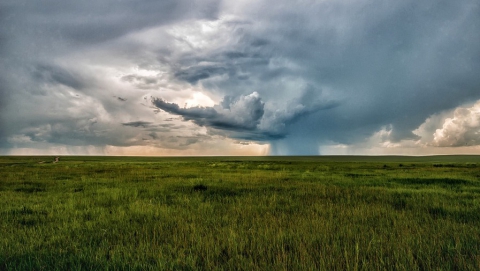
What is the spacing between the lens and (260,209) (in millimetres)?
10117

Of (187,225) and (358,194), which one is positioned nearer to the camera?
(187,225)

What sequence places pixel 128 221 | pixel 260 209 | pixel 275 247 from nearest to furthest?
1. pixel 275 247
2. pixel 128 221
3. pixel 260 209

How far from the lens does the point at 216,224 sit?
26.2 ft

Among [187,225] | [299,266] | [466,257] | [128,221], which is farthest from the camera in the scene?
[128,221]

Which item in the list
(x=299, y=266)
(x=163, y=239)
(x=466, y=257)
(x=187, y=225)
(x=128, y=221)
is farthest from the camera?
(x=128, y=221)

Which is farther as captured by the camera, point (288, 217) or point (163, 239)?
point (288, 217)

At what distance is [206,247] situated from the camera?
19.4 feet

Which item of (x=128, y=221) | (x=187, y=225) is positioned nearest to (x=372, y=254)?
(x=187, y=225)

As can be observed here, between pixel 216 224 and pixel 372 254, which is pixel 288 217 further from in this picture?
pixel 372 254

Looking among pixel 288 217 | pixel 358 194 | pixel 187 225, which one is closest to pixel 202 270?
pixel 187 225

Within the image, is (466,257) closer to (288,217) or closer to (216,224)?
(288,217)

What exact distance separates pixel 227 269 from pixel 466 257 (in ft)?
A: 14.8

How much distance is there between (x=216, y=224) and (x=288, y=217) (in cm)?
226

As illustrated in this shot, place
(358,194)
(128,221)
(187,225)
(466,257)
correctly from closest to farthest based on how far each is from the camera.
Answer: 1. (466,257)
2. (187,225)
3. (128,221)
4. (358,194)
